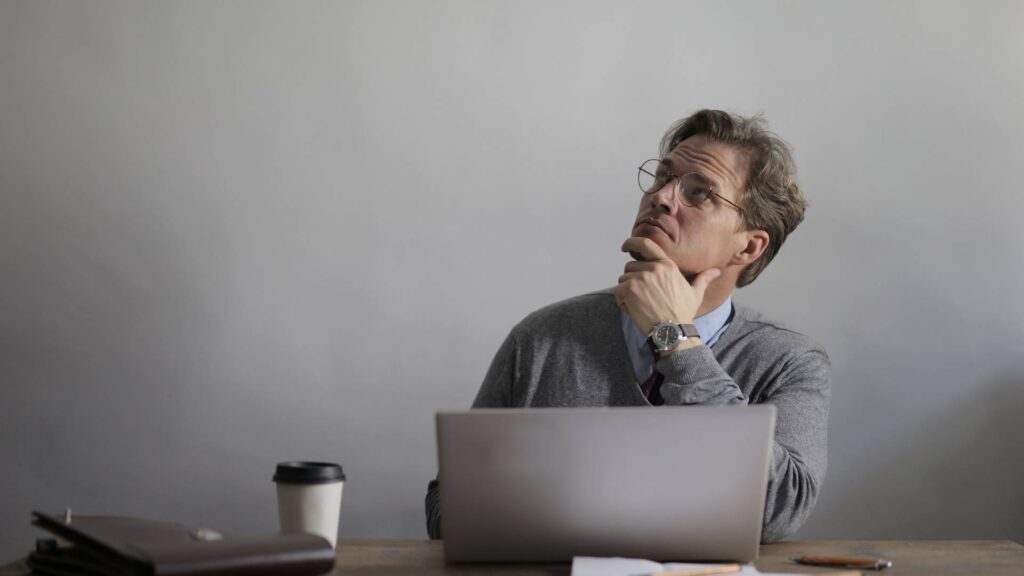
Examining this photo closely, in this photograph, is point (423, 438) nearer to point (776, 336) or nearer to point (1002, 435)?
point (776, 336)

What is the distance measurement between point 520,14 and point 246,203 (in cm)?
73

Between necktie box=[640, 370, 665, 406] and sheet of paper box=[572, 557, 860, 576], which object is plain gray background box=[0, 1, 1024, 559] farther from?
sheet of paper box=[572, 557, 860, 576]

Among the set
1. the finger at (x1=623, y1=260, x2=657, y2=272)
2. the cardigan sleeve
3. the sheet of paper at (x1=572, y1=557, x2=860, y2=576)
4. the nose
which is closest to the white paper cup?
the sheet of paper at (x1=572, y1=557, x2=860, y2=576)

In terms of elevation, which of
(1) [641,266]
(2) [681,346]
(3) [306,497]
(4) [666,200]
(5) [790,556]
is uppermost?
(4) [666,200]

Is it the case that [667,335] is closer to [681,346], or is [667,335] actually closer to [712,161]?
[681,346]

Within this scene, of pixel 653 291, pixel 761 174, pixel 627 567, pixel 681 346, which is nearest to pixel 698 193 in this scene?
pixel 761 174

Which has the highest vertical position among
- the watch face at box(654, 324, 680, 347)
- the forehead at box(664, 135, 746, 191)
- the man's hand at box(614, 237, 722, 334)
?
the forehead at box(664, 135, 746, 191)

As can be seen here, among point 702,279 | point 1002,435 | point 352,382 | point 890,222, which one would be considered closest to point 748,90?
point 890,222

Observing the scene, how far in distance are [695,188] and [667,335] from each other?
34 cm

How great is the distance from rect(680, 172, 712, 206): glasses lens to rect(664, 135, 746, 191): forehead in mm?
17

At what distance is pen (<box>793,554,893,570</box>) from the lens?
1216 mm

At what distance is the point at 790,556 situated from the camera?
1.32 meters

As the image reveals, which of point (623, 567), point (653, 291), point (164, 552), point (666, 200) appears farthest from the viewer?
point (666, 200)

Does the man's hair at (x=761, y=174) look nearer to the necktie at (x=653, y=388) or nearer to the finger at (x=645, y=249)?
the finger at (x=645, y=249)
